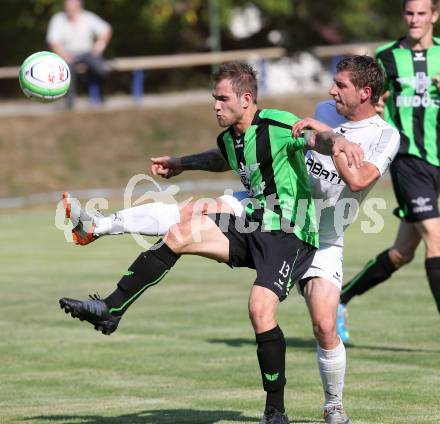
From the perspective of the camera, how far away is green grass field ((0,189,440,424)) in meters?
7.92

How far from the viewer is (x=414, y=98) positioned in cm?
973

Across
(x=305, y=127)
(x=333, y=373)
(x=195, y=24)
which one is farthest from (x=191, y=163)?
(x=195, y=24)

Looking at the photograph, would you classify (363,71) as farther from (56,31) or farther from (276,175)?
(56,31)

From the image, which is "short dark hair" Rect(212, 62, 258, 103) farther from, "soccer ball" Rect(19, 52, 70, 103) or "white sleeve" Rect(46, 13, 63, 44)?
"white sleeve" Rect(46, 13, 63, 44)

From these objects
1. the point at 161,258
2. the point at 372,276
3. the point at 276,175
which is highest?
the point at 276,175

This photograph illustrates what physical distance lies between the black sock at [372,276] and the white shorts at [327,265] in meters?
2.70

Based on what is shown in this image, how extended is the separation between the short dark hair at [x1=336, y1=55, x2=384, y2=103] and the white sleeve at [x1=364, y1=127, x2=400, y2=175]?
25 centimetres

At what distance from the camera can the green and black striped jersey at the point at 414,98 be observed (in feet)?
31.6

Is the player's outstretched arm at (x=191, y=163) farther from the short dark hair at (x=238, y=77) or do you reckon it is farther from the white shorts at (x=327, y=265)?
the white shorts at (x=327, y=265)

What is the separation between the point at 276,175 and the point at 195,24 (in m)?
27.0

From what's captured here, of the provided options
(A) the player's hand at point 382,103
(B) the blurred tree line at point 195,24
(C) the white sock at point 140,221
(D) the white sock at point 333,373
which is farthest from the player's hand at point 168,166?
(B) the blurred tree line at point 195,24

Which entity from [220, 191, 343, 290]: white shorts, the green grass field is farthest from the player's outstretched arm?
the green grass field

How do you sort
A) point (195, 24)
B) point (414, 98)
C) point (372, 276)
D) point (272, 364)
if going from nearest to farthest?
1. point (272, 364)
2. point (414, 98)
3. point (372, 276)
4. point (195, 24)

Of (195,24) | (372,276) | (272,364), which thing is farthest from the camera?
(195,24)
